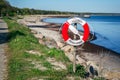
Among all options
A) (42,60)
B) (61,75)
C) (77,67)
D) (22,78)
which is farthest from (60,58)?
(22,78)

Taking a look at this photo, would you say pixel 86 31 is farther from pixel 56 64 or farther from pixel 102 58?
pixel 102 58

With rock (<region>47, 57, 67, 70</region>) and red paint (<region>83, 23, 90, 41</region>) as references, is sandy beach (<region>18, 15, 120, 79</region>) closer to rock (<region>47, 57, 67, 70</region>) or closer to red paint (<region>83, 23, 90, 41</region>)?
rock (<region>47, 57, 67, 70</region>)

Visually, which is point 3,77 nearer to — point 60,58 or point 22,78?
point 22,78

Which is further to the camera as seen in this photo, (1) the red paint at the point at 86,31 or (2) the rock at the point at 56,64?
(2) the rock at the point at 56,64

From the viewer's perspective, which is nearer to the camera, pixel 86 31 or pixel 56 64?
pixel 86 31

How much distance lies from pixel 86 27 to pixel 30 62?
2.93 meters

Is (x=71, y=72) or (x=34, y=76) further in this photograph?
(x=71, y=72)

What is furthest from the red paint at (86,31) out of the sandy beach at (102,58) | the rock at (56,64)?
the sandy beach at (102,58)

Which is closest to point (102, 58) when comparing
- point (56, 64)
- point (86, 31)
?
point (56, 64)

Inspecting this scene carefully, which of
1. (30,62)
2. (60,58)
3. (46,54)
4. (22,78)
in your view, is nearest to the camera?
(22,78)

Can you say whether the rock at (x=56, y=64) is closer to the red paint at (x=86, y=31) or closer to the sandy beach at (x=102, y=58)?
the red paint at (x=86, y=31)

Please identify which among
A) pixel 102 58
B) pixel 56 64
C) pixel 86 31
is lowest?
pixel 102 58

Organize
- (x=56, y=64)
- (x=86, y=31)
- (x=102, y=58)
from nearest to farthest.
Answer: (x=86, y=31) → (x=56, y=64) → (x=102, y=58)

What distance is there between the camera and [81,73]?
31.5ft
